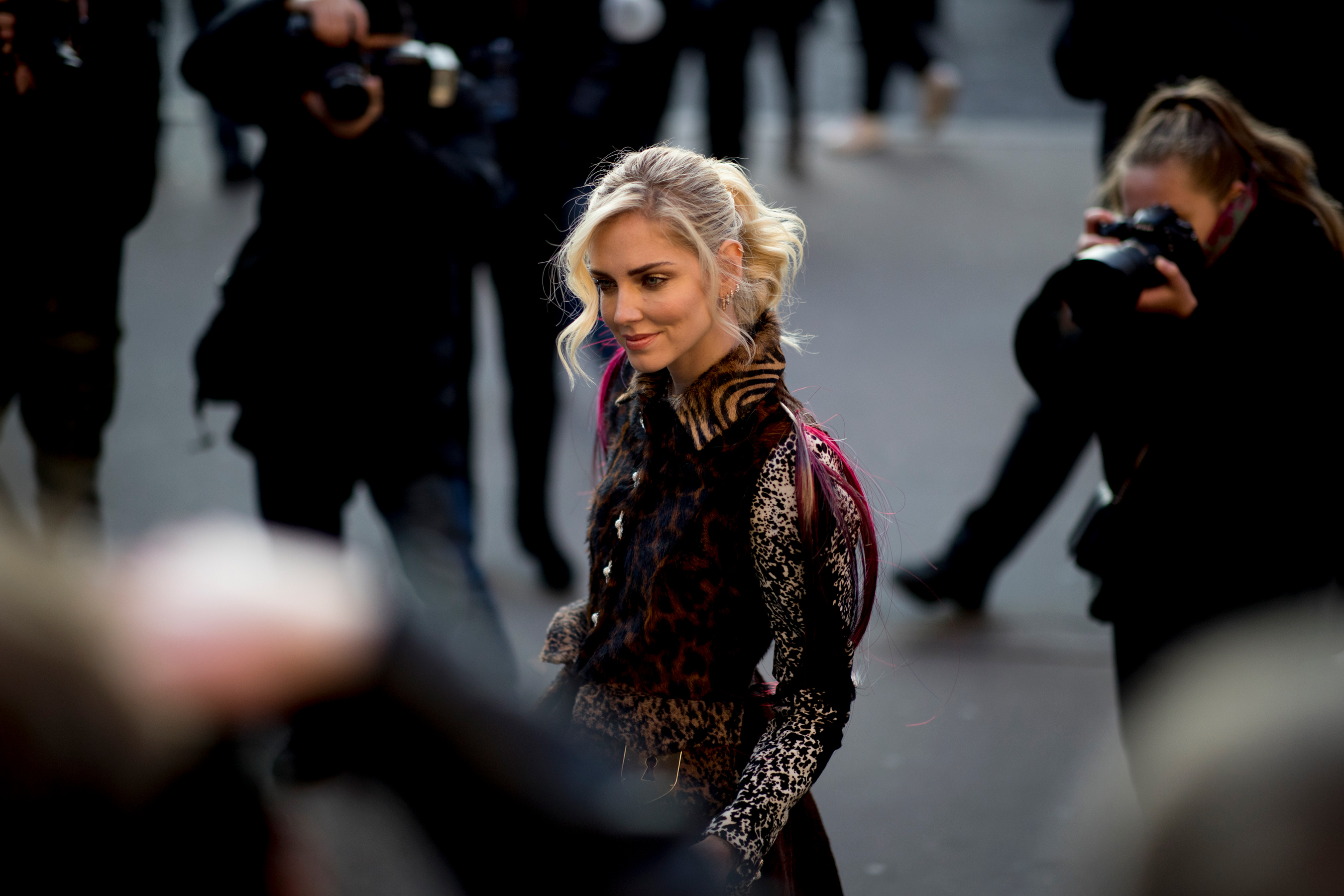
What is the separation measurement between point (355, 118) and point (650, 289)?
1302mm

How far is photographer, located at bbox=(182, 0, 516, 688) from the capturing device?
2.70m

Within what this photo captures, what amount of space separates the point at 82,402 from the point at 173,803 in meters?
2.11

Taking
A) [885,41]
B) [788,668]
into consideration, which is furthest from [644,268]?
[885,41]

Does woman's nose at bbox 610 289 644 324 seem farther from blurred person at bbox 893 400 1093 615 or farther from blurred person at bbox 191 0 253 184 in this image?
blurred person at bbox 191 0 253 184

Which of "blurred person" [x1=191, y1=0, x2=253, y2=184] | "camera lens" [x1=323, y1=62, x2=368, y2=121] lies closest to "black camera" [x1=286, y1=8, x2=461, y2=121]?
"camera lens" [x1=323, y1=62, x2=368, y2=121]

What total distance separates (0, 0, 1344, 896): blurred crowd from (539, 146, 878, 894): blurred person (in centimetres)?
8

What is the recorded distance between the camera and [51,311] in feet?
9.40

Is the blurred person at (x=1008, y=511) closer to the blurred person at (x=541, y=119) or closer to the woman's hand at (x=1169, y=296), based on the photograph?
the woman's hand at (x=1169, y=296)

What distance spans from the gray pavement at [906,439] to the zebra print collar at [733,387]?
0.31m

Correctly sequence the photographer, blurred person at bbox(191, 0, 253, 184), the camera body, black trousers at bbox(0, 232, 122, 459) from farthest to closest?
blurred person at bbox(191, 0, 253, 184) < black trousers at bbox(0, 232, 122, 459) < the photographer < the camera body

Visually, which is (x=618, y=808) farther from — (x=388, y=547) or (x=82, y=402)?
(x=388, y=547)

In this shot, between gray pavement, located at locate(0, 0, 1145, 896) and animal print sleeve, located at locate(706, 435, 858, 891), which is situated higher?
animal print sleeve, located at locate(706, 435, 858, 891)

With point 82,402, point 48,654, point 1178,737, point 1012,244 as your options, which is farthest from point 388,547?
point 1012,244

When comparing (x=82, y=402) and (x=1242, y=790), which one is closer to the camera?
(x=1242, y=790)
